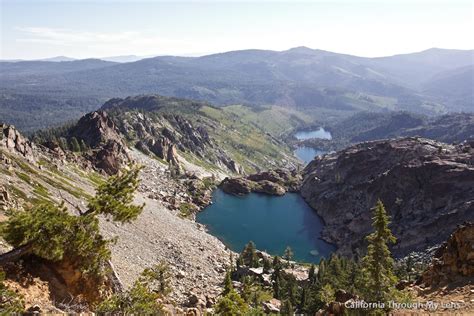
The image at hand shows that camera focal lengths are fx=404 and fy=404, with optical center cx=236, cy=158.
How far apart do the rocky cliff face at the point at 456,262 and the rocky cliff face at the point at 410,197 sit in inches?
3746

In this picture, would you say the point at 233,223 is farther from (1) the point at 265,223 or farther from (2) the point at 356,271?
(2) the point at 356,271

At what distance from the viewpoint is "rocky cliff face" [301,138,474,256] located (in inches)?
5448

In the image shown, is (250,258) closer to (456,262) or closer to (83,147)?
(456,262)

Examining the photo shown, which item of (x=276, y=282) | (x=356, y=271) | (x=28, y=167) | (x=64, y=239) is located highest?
(x=64, y=239)

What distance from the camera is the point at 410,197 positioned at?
16138 cm

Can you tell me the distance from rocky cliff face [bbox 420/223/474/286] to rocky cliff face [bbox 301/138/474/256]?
95147 millimetres

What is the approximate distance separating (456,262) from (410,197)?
13038 cm

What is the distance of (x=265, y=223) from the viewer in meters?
188

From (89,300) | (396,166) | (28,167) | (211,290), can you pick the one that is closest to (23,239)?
A: (89,300)

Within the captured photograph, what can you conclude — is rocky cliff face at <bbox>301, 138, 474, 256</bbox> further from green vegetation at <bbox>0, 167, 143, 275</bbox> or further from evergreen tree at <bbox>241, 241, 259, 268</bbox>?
green vegetation at <bbox>0, 167, 143, 275</bbox>

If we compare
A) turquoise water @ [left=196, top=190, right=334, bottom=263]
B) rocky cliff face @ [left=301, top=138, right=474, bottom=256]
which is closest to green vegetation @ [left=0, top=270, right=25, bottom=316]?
rocky cliff face @ [left=301, top=138, right=474, bottom=256]

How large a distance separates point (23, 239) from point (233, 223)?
148 metres

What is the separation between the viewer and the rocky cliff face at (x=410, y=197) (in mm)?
138375

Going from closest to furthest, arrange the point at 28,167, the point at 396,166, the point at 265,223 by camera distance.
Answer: the point at 28,167, the point at 396,166, the point at 265,223
